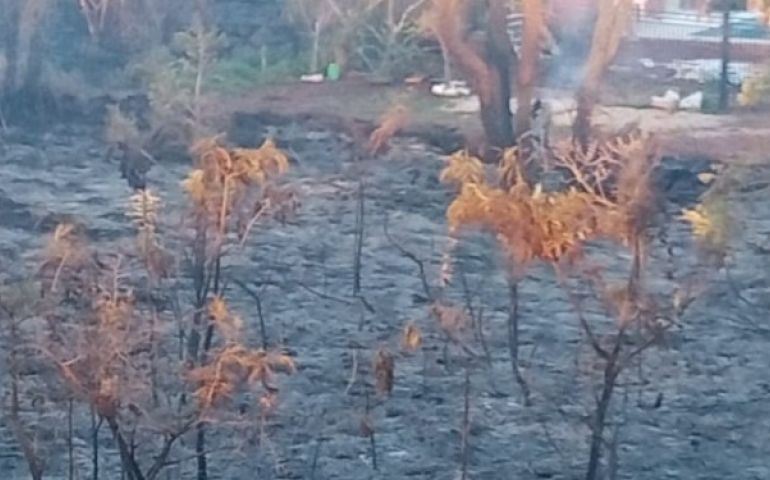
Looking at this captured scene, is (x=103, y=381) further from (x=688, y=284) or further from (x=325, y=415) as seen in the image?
(x=688, y=284)

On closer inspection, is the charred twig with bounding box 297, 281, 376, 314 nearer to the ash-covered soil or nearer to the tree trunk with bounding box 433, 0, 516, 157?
the ash-covered soil

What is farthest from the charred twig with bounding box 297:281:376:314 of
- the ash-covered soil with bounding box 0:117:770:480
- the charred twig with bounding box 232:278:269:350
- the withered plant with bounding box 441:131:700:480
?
the withered plant with bounding box 441:131:700:480

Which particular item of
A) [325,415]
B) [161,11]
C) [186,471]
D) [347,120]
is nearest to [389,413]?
[325,415]

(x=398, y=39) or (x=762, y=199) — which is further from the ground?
(x=398, y=39)

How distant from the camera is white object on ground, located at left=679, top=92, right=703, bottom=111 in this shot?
15.0ft

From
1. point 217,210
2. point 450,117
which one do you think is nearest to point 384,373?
point 217,210

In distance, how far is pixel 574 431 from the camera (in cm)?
424

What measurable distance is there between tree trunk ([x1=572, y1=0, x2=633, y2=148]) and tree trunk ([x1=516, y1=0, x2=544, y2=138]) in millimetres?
117

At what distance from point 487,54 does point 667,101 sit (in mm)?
415

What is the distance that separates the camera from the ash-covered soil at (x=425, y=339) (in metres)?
4.18

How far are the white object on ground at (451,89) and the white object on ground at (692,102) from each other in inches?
18.5

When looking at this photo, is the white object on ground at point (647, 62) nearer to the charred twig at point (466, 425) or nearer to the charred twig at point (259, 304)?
the charred twig at point (466, 425)

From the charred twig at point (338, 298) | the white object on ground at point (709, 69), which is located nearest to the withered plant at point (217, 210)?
the charred twig at point (338, 298)

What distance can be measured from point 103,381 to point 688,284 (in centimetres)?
132
